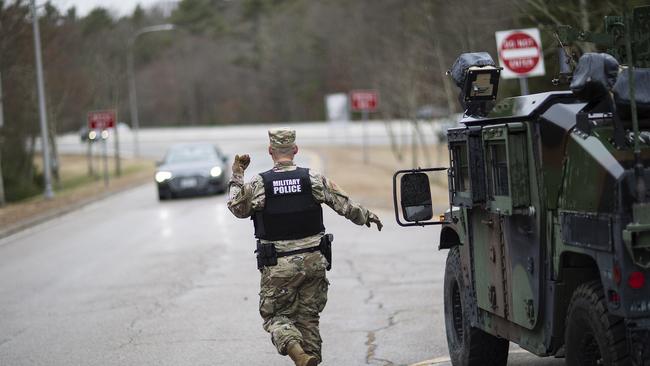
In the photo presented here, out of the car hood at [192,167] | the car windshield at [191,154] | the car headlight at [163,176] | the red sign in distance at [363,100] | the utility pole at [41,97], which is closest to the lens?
the car headlight at [163,176]

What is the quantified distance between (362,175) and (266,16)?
59321 millimetres

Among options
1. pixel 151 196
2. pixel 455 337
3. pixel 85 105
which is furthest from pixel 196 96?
pixel 455 337

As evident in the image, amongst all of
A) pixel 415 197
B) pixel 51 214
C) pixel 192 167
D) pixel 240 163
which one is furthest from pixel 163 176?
pixel 415 197

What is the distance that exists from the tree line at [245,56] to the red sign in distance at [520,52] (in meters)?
1.10

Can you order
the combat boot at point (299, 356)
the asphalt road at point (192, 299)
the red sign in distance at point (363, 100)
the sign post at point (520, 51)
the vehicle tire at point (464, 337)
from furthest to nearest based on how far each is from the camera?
the red sign in distance at point (363, 100) → the sign post at point (520, 51) → the asphalt road at point (192, 299) → the vehicle tire at point (464, 337) → the combat boot at point (299, 356)

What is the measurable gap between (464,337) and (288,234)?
131 cm

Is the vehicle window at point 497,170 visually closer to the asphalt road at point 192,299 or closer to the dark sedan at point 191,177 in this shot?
the asphalt road at point 192,299

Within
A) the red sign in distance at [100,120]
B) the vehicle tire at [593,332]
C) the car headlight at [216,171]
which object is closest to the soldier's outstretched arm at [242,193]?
the vehicle tire at [593,332]

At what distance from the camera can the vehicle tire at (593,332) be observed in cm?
513

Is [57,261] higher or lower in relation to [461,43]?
lower

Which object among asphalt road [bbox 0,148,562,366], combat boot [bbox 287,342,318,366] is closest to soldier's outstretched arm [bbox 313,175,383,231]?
combat boot [bbox 287,342,318,366]

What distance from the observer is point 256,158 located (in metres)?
51.5

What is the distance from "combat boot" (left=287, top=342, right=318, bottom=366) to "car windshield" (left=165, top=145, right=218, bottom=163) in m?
24.5

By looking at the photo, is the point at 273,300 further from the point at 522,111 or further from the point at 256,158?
the point at 256,158
